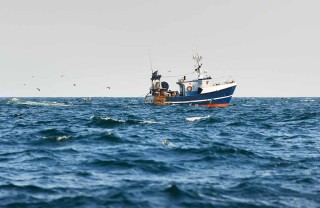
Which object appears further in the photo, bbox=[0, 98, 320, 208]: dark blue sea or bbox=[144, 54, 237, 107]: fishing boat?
bbox=[144, 54, 237, 107]: fishing boat

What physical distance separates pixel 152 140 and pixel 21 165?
341 inches

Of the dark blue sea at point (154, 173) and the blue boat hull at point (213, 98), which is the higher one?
the blue boat hull at point (213, 98)

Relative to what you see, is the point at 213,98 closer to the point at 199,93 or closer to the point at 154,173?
the point at 199,93

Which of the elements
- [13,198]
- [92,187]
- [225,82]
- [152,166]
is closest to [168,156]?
[152,166]

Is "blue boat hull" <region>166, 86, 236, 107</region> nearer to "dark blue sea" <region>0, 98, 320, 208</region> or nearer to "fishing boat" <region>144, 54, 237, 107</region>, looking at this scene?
"fishing boat" <region>144, 54, 237, 107</region>

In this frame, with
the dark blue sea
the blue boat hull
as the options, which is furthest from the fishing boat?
the dark blue sea

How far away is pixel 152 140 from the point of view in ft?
66.8

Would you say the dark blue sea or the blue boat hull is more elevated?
the blue boat hull

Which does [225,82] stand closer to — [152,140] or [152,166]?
[152,140]

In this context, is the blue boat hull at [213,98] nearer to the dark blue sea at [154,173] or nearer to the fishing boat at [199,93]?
the fishing boat at [199,93]

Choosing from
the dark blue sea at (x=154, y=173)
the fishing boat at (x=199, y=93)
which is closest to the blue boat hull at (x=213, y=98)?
the fishing boat at (x=199, y=93)

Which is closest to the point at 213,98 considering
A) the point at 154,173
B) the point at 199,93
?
the point at 199,93

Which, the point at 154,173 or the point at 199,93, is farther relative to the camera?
the point at 199,93

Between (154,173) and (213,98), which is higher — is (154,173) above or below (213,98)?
below
